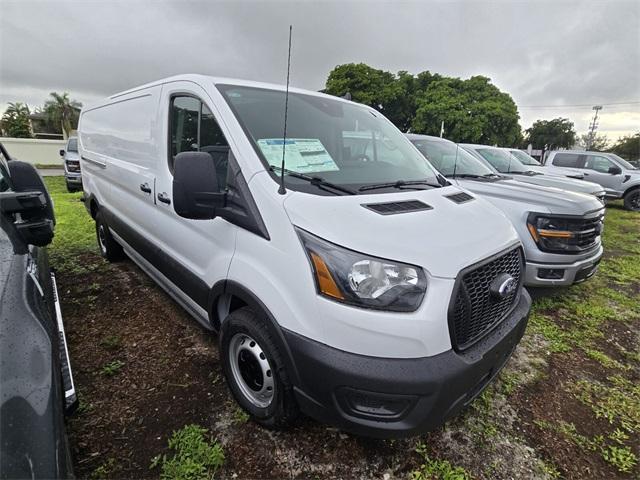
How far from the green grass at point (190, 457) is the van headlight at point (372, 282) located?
116 centimetres

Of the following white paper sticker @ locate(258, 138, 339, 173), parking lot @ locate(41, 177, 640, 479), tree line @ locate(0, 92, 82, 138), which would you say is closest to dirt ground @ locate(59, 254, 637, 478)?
parking lot @ locate(41, 177, 640, 479)

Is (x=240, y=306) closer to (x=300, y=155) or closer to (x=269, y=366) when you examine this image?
(x=269, y=366)

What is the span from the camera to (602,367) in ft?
9.82

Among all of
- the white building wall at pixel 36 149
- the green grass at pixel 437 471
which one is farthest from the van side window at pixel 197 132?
the white building wall at pixel 36 149

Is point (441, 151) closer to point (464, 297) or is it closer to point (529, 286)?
point (529, 286)

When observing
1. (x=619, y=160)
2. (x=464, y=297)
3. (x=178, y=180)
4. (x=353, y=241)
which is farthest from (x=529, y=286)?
(x=619, y=160)

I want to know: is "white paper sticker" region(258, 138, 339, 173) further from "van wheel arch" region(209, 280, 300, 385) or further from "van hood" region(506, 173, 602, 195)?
"van hood" region(506, 173, 602, 195)

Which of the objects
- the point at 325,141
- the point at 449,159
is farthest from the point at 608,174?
the point at 325,141

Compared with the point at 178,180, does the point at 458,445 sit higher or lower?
lower

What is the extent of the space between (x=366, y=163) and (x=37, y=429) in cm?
222

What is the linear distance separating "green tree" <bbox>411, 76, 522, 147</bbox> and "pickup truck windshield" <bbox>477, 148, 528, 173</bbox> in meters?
20.6

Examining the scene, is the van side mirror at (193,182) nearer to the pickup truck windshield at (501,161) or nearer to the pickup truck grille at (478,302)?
the pickup truck grille at (478,302)

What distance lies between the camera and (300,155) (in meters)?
2.16

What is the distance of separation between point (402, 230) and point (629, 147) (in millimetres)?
63083
